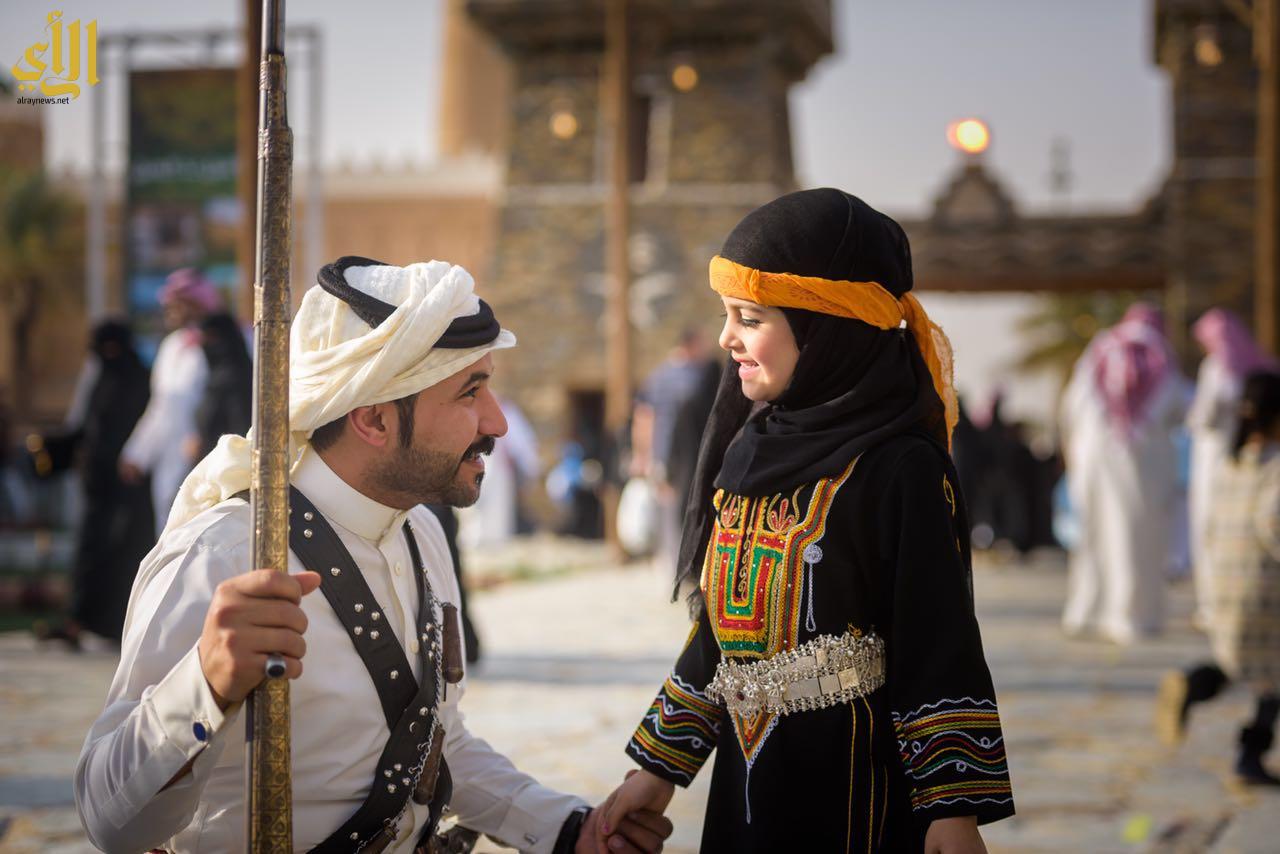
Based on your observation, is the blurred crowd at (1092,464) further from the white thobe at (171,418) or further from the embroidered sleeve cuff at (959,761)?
the embroidered sleeve cuff at (959,761)

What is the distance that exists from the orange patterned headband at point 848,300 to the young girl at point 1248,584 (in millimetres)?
3117

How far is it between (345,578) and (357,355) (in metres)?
0.32

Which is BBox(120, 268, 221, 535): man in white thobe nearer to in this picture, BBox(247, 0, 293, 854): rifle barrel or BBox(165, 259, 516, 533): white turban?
BBox(165, 259, 516, 533): white turban

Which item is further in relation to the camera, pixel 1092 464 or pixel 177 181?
pixel 177 181

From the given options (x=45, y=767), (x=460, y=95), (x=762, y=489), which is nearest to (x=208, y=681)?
(x=762, y=489)

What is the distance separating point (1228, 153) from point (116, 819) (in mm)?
22850

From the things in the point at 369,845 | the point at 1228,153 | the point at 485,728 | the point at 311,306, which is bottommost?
the point at 485,728

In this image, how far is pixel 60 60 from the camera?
245 cm

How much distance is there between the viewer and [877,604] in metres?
2.32

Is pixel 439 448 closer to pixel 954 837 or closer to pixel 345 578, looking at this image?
pixel 345 578

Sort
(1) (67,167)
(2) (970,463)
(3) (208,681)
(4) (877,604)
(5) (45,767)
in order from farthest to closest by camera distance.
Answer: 1. (1) (67,167)
2. (2) (970,463)
3. (5) (45,767)
4. (4) (877,604)
5. (3) (208,681)

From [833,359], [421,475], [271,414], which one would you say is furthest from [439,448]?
[833,359]

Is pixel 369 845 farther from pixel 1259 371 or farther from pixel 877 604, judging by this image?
pixel 1259 371

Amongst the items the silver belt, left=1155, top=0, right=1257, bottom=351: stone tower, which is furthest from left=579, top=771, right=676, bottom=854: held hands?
left=1155, top=0, right=1257, bottom=351: stone tower
